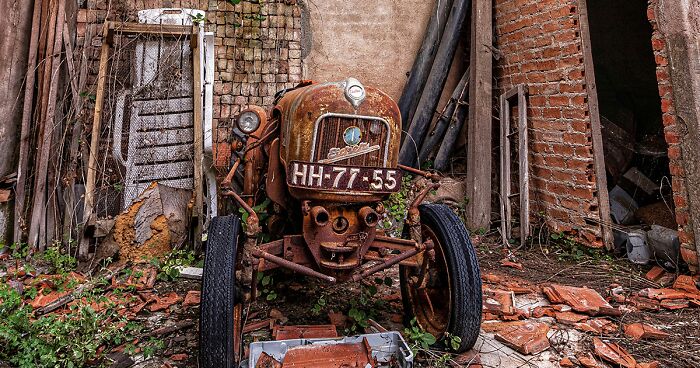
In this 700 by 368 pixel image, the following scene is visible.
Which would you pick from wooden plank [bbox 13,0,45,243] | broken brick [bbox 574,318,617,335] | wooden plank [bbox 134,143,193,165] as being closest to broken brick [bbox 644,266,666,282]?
broken brick [bbox 574,318,617,335]

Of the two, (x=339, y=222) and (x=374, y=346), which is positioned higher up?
(x=339, y=222)

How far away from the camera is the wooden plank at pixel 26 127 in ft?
13.4

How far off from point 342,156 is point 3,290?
229 centimetres

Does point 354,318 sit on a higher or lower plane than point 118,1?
lower

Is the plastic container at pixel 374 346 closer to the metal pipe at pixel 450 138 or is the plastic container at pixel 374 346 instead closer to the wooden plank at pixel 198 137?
the wooden plank at pixel 198 137

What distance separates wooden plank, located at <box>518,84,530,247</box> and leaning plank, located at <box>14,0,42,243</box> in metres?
4.44

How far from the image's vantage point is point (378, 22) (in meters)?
5.40

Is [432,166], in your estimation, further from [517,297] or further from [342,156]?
[342,156]

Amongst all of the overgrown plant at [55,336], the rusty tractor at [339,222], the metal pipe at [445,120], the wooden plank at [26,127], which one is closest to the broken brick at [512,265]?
the metal pipe at [445,120]

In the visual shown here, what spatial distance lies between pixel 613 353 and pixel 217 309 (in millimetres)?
2121

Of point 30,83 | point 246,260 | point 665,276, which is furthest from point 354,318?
point 30,83

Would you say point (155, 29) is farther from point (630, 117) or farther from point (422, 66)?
point (630, 117)

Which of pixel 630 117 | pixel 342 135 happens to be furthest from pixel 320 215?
pixel 630 117

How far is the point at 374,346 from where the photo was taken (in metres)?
2.32
